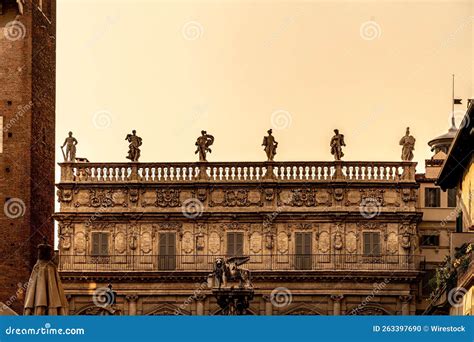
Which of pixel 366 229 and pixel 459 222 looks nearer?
pixel 459 222

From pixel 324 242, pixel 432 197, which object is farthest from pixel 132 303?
pixel 432 197

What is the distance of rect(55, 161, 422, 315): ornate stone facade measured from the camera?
7588 cm

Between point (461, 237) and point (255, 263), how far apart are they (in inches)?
1203

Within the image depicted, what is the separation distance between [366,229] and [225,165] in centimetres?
762

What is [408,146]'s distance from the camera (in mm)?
76812

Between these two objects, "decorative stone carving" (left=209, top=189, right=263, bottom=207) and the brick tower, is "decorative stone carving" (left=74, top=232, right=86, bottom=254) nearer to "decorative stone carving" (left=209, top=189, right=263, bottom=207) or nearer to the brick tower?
the brick tower

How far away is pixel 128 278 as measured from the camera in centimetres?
7631

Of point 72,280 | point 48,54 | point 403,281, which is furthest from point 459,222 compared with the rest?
point 48,54

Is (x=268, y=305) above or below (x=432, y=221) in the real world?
below

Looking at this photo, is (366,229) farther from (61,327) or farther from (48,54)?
(61,327)

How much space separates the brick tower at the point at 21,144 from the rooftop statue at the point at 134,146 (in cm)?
455

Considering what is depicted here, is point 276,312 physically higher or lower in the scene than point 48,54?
lower

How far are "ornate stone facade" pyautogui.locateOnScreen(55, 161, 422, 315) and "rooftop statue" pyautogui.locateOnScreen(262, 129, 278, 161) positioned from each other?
530 mm

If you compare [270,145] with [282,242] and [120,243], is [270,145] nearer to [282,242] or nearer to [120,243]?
[282,242]
